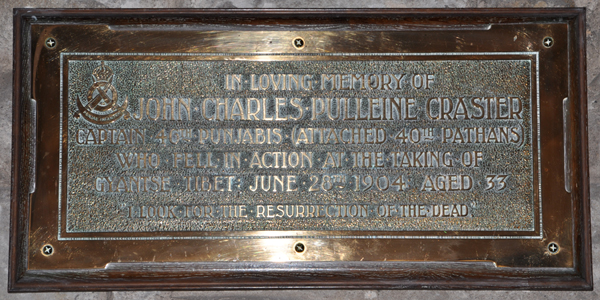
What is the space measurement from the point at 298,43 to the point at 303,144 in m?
0.43

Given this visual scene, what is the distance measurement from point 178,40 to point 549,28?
62.0 inches

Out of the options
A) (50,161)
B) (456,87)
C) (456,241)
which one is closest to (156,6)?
(50,161)

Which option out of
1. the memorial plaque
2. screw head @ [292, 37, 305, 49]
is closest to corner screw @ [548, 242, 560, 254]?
the memorial plaque

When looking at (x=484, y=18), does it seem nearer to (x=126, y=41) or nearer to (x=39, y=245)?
(x=126, y=41)

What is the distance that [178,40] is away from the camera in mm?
1758

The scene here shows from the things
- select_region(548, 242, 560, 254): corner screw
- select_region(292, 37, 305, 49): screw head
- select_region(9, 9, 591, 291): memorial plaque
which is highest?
select_region(292, 37, 305, 49): screw head

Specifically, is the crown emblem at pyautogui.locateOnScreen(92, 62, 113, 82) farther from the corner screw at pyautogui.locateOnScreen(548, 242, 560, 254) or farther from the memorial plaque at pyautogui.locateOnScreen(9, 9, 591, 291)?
the corner screw at pyautogui.locateOnScreen(548, 242, 560, 254)

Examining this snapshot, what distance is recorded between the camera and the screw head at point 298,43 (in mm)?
1765

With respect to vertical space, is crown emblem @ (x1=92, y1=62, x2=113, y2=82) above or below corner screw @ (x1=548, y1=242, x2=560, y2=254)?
above

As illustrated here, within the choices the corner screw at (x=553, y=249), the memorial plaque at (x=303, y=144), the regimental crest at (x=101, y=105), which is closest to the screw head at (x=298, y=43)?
the memorial plaque at (x=303, y=144)

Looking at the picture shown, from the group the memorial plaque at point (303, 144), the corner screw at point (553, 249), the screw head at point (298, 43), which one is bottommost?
the corner screw at point (553, 249)

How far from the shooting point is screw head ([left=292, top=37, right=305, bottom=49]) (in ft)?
5.79

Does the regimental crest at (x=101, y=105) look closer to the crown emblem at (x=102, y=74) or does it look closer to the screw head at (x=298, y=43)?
the crown emblem at (x=102, y=74)

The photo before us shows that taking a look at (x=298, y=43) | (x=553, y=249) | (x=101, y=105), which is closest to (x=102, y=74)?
(x=101, y=105)
